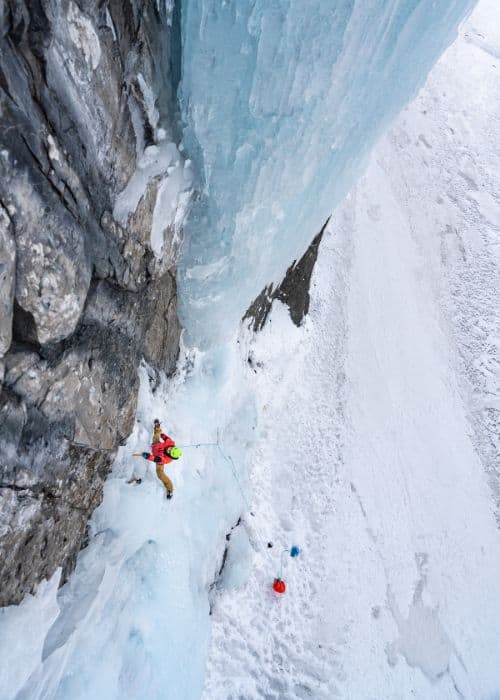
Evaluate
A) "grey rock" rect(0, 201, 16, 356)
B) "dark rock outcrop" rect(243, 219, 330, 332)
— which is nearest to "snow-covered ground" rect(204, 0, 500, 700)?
"dark rock outcrop" rect(243, 219, 330, 332)

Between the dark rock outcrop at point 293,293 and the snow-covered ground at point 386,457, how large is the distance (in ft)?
0.67

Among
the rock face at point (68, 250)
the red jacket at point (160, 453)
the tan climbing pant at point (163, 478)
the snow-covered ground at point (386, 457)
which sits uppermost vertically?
the rock face at point (68, 250)

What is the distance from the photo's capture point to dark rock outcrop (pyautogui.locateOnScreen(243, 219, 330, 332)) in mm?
6758

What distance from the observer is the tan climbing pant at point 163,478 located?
444 cm

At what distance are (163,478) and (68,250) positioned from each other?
2.71 metres

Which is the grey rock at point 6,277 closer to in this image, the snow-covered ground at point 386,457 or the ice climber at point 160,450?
the ice climber at point 160,450

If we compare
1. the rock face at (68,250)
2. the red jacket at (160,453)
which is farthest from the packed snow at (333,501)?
the rock face at (68,250)

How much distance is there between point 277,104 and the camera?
3316mm

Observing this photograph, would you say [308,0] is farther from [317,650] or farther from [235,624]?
[317,650]

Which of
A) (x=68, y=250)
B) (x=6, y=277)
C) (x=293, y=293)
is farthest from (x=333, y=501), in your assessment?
(x=6, y=277)

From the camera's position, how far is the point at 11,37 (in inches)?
76.0

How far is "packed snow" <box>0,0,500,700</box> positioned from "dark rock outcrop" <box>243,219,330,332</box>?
227 mm

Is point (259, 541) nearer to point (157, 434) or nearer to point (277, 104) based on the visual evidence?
point (157, 434)

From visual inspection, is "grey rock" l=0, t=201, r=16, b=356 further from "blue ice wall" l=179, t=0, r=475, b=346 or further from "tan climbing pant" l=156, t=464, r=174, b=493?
"tan climbing pant" l=156, t=464, r=174, b=493
